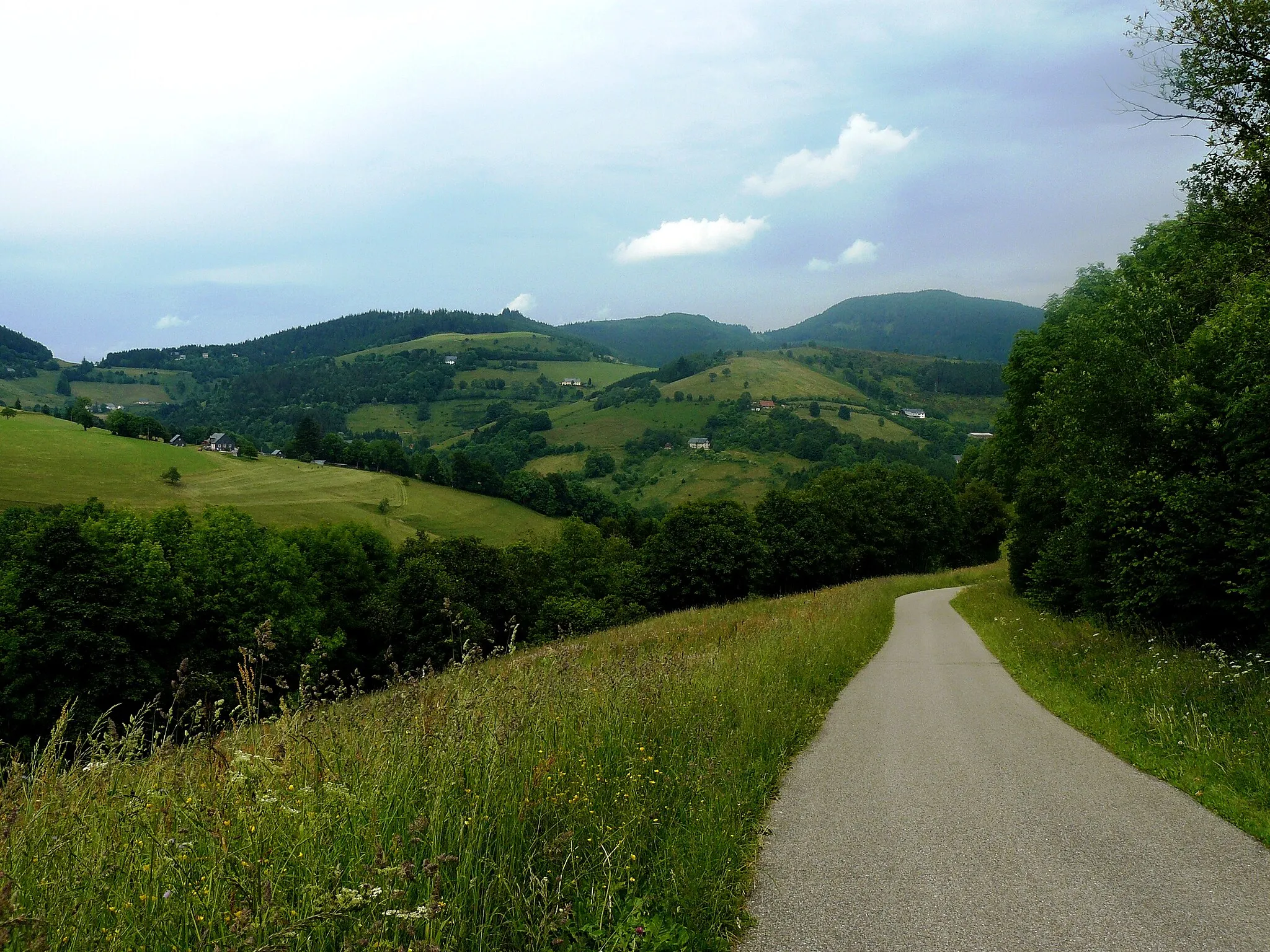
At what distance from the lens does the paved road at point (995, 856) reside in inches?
157

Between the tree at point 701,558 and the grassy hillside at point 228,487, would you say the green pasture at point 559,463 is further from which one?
the tree at point 701,558

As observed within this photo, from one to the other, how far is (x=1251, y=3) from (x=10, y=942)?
15892mm

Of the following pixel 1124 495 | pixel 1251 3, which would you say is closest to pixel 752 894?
pixel 1251 3

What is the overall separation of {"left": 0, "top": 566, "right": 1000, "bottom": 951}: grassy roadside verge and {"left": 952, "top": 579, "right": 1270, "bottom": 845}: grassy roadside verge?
377 centimetres

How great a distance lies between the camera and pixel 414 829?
3434 mm

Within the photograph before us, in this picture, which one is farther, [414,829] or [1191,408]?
[1191,408]

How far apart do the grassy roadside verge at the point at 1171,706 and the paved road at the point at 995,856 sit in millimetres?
303

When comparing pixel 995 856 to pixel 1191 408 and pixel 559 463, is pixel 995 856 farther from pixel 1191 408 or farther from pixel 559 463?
pixel 559 463

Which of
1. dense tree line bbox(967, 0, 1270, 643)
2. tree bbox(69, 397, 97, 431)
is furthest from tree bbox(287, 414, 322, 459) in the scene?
dense tree line bbox(967, 0, 1270, 643)

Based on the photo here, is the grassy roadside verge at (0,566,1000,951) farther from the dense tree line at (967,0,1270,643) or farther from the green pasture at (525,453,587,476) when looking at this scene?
the green pasture at (525,453,587,476)

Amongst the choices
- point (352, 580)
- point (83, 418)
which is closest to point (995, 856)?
point (352, 580)

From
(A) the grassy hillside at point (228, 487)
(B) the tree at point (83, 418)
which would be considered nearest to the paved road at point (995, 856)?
(A) the grassy hillside at point (228, 487)

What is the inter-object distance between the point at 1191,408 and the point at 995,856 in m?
13.0

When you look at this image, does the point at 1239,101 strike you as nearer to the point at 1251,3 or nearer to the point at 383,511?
the point at 1251,3
